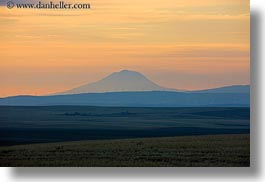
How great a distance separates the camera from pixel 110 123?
43.9 ft

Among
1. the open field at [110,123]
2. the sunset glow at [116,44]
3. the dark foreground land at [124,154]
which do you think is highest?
the sunset glow at [116,44]

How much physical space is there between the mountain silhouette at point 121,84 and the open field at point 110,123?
0.61 feet

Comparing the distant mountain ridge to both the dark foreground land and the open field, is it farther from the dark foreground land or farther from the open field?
the dark foreground land

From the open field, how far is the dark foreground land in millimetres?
73

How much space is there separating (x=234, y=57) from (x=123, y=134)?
1.31 metres

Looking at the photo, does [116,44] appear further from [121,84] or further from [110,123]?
[110,123]

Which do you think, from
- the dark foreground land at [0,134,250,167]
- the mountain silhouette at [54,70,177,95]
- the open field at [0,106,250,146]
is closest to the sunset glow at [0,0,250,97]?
the mountain silhouette at [54,70,177,95]

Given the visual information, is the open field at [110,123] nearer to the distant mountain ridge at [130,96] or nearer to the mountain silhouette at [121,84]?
the distant mountain ridge at [130,96]

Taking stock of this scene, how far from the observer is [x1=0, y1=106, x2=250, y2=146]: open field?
13.3 m

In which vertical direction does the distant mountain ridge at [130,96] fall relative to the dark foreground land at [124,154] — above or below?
above

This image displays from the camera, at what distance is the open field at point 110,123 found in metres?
13.3

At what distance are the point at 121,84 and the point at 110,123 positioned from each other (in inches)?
16.0

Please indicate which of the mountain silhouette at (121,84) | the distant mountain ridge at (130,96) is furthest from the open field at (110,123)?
the mountain silhouette at (121,84)

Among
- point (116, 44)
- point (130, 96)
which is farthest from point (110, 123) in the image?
point (116, 44)
